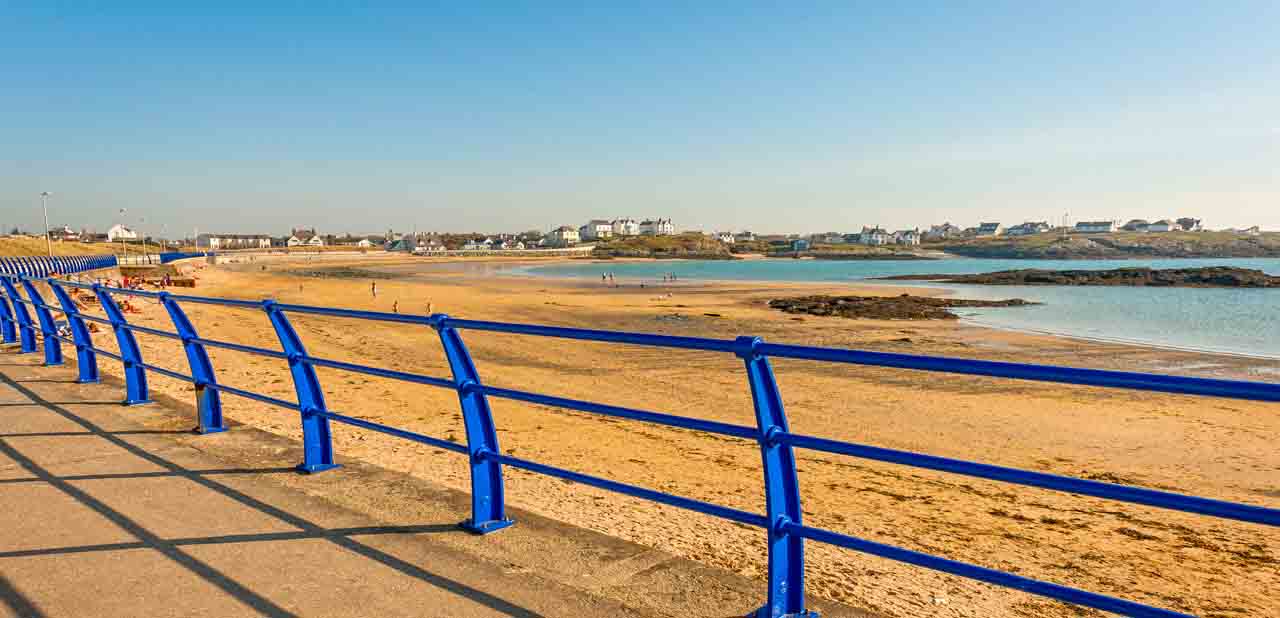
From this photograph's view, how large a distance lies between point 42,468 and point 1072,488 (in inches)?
247

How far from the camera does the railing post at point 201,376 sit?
237 inches

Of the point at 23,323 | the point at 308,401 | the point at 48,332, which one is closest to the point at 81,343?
the point at 48,332

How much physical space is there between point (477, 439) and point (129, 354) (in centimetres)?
508

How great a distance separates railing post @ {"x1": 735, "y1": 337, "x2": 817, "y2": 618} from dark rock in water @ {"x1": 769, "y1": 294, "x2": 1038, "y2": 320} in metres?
32.2

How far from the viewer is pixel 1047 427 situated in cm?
1265

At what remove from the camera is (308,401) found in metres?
5.08

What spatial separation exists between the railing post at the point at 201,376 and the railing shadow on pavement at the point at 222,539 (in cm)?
57

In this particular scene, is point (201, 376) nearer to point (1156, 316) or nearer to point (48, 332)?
point (48, 332)

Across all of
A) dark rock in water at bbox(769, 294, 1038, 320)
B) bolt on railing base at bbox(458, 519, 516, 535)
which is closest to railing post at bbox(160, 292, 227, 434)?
bolt on railing base at bbox(458, 519, 516, 535)

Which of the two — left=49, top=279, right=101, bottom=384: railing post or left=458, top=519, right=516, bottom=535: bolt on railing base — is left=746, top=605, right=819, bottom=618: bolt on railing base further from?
left=49, top=279, right=101, bottom=384: railing post

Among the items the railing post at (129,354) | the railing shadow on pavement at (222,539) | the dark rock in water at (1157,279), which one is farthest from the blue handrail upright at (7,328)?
the dark rock in water at (1157,279)

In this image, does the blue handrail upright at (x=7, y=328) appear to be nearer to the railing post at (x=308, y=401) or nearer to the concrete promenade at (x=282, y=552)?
the concrete promenade at (x=282, y=552)

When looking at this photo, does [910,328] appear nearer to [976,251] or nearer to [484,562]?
[484,562]

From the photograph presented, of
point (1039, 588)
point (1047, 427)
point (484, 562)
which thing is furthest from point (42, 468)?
point (1047, 427)
